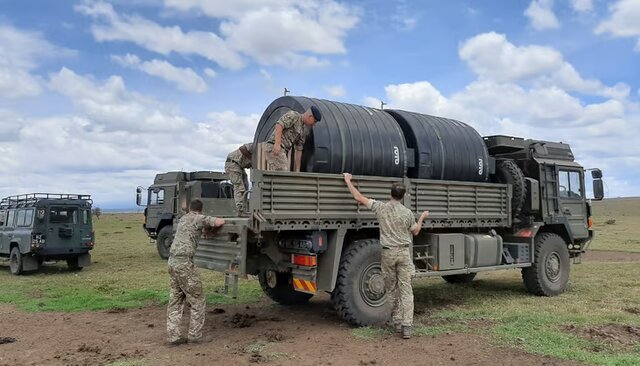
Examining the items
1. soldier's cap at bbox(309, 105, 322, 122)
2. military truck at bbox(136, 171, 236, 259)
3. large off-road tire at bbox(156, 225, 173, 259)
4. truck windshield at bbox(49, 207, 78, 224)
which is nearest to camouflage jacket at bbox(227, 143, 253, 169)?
soldier's cap at bbox(309, 105, 322, 122)

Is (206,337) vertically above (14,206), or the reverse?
(14,206)

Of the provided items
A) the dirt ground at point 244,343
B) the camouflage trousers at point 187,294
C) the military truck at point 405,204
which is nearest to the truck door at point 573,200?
the military truck at point 405,204

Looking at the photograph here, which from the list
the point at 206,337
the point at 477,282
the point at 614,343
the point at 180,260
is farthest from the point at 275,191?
the point at 477,282

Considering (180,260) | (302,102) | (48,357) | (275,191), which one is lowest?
(48,357)

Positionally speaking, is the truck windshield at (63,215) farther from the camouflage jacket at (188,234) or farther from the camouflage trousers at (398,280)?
the camouflage trousers at (398,280)

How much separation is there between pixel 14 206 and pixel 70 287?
574 centimetres

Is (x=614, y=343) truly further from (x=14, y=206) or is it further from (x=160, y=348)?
(x=14, y=206)

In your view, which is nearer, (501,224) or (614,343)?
(614,343)

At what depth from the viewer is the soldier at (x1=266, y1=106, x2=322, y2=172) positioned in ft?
25.5

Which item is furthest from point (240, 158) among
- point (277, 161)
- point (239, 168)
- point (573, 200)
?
point (573, 200)

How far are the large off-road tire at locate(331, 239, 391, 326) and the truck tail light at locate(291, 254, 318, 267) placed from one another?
469 millimetres

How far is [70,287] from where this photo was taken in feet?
40.8

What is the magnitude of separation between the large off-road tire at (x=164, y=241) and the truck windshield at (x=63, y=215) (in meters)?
3.40

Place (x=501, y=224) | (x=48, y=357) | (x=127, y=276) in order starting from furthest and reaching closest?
(x=127, y=276) < (x=501, y=224) < (x=48, y=357)
